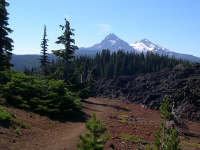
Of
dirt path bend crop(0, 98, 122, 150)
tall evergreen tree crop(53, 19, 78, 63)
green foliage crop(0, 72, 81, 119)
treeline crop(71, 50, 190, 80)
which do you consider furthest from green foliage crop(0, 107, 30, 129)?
treeline crop(71, 50, 190, 80)

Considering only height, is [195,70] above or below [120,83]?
above

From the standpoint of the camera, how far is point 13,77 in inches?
921

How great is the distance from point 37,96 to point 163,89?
2175 inches

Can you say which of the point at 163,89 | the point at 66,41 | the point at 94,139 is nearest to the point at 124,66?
the point at 163,89

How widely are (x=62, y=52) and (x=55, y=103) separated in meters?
20.6

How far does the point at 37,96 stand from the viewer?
Answer: 24797 mm

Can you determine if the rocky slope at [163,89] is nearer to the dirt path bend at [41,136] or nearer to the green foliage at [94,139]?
the dirt path bend at [41,136]

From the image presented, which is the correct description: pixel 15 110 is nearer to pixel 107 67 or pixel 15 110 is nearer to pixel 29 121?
pixel 29 121

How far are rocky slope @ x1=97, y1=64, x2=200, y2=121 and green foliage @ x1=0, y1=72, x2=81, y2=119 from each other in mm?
31295

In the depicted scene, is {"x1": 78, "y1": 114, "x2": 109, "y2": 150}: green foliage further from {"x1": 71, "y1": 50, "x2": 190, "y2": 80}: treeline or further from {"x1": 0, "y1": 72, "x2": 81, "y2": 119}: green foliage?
{"x1": 71, "y1": 50, "x2": 190, "y2": 80}: treeline

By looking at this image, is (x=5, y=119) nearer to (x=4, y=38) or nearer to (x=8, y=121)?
(x=8, y=121)

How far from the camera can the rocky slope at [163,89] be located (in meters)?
50.0

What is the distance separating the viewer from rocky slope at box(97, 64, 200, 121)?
1967 inches

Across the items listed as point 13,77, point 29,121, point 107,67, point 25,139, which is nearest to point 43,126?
point 29,121
